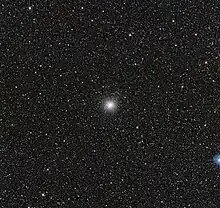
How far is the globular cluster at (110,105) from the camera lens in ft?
4.23

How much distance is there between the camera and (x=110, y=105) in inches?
52.0

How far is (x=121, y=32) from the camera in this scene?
1.30 metres

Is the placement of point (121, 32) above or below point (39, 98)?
above

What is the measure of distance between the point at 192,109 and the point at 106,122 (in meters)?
0.27

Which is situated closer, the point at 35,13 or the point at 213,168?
the point at 35,13

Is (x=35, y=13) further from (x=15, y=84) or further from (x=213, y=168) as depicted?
(x=213, y=168)

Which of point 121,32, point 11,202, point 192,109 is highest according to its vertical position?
point 121,32

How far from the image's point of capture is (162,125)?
1.35m

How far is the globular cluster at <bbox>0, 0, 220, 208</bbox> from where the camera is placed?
4.23ft

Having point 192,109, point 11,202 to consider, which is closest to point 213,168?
point 192,109

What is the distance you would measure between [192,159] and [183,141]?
0.06 metres

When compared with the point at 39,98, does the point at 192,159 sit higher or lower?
Result: lower

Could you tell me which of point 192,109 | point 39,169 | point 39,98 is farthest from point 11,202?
point 192,109

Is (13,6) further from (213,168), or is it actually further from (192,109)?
(213,168)
